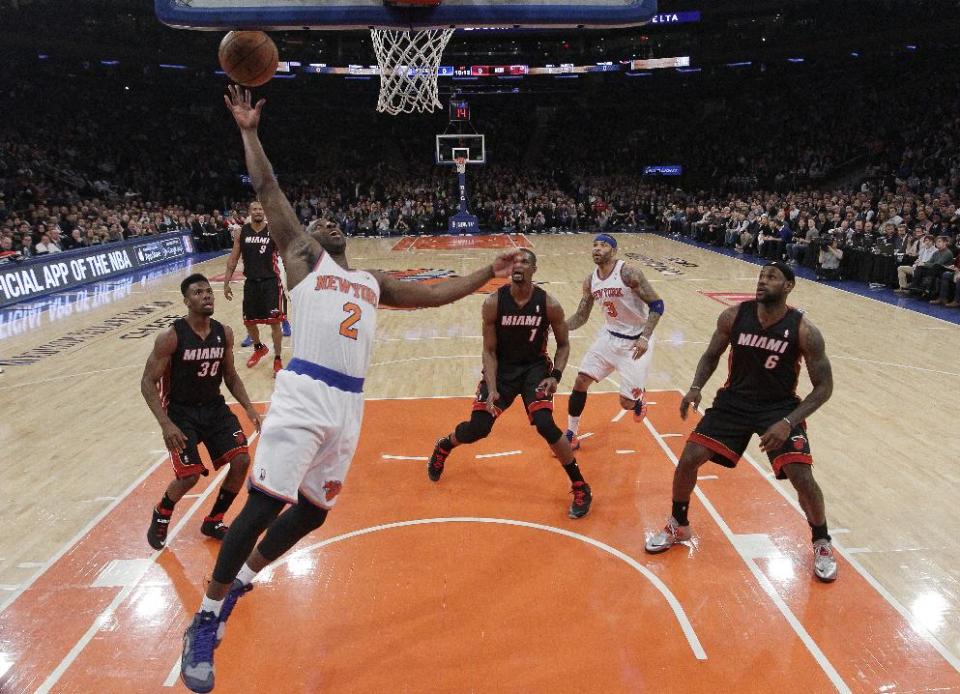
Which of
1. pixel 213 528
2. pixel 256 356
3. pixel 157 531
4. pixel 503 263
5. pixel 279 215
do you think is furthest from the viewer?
pixel 256 356

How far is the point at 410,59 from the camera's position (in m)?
8.40

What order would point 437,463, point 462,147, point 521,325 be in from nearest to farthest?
point 521,325 < point 437,463 < point 462,147

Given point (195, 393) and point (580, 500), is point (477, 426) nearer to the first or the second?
point (580, 500)

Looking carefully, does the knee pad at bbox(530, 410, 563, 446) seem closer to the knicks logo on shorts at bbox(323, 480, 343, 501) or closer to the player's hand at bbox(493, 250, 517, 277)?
the player's hand at bbox(493, 250, 517, 277)

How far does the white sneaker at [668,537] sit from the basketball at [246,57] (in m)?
3.63

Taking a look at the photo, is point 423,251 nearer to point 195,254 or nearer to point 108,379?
point 195,254

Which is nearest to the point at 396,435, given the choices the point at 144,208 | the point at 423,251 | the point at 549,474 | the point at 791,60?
the point at 549,474

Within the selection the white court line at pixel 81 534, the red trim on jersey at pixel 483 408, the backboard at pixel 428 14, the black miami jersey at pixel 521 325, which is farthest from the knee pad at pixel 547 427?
the white court line at pixel 81 534

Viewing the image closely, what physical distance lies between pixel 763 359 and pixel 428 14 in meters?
3.47

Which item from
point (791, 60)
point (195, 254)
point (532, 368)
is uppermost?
point (791, 60)

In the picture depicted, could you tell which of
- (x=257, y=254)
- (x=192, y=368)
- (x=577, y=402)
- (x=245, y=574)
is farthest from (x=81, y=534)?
(x=257, y=254)

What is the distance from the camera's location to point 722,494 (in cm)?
548

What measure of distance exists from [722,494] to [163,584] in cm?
390

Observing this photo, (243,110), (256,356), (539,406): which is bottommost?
(256,356)
